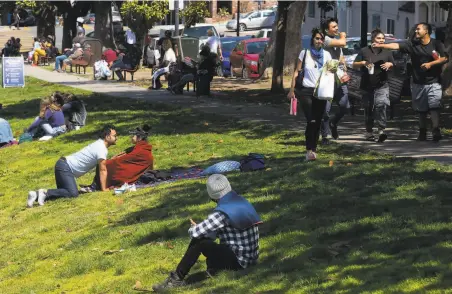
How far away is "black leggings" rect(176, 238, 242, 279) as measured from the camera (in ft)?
30.0

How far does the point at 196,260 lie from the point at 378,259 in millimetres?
1524

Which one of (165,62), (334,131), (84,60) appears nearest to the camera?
(334,131)

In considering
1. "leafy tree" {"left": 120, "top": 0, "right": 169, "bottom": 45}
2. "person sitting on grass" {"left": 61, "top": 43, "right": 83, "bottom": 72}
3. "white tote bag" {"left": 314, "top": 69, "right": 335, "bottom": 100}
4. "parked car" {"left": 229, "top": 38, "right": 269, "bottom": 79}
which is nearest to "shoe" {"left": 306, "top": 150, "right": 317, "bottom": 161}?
"white tote bag" {"left": 314, "top": 69, "right": 335, "bottom": 100}

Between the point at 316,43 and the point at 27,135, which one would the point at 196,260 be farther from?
the point at 27,135

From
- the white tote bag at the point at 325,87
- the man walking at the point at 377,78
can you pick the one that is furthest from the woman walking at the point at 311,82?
the man walking at the point at 377,78

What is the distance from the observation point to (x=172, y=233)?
11.5m

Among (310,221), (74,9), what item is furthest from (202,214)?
(74,9)

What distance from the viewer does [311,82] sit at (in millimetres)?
13977

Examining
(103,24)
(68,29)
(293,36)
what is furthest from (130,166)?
(68,29)

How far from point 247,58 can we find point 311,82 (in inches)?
848

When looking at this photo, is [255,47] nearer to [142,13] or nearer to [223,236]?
[142,13]

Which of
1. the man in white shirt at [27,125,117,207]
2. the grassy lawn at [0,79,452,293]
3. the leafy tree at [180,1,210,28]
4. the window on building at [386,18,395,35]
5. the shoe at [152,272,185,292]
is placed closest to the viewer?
the grassy lawn at [0,79,452,293]

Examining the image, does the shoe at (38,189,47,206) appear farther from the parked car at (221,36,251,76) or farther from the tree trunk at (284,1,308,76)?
the parked car at (221,36,251,76)

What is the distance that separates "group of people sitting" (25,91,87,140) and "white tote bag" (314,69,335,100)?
28.0ft
